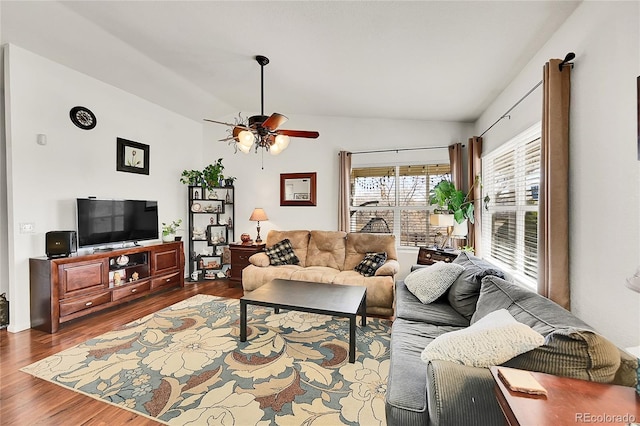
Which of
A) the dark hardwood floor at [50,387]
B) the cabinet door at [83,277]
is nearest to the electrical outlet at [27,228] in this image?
the cabinet door at [83,277]

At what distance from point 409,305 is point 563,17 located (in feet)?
7.89

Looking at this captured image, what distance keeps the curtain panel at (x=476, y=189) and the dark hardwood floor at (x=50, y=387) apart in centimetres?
396

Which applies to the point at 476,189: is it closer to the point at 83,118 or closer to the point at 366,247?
the point at 366,247

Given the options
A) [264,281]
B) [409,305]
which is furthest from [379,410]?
[264,281]

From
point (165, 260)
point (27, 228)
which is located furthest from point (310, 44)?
point (165, 260)

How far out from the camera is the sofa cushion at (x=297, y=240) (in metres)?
4.34

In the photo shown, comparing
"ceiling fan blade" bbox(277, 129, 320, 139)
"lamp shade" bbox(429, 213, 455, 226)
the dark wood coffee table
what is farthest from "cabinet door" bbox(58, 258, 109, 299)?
"lamp shade" bbox(429, 213, 455, 226)

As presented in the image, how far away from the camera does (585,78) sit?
174 centimetres

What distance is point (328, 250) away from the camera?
425 centimetres

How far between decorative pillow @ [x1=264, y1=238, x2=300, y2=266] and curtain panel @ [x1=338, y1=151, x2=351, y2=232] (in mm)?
917

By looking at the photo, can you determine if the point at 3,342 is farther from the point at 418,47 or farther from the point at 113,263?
the point at 418,47

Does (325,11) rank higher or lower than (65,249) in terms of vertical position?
higher

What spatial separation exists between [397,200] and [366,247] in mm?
1084

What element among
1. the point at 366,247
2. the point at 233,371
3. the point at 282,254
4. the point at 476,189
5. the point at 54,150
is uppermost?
the point at 54,150
